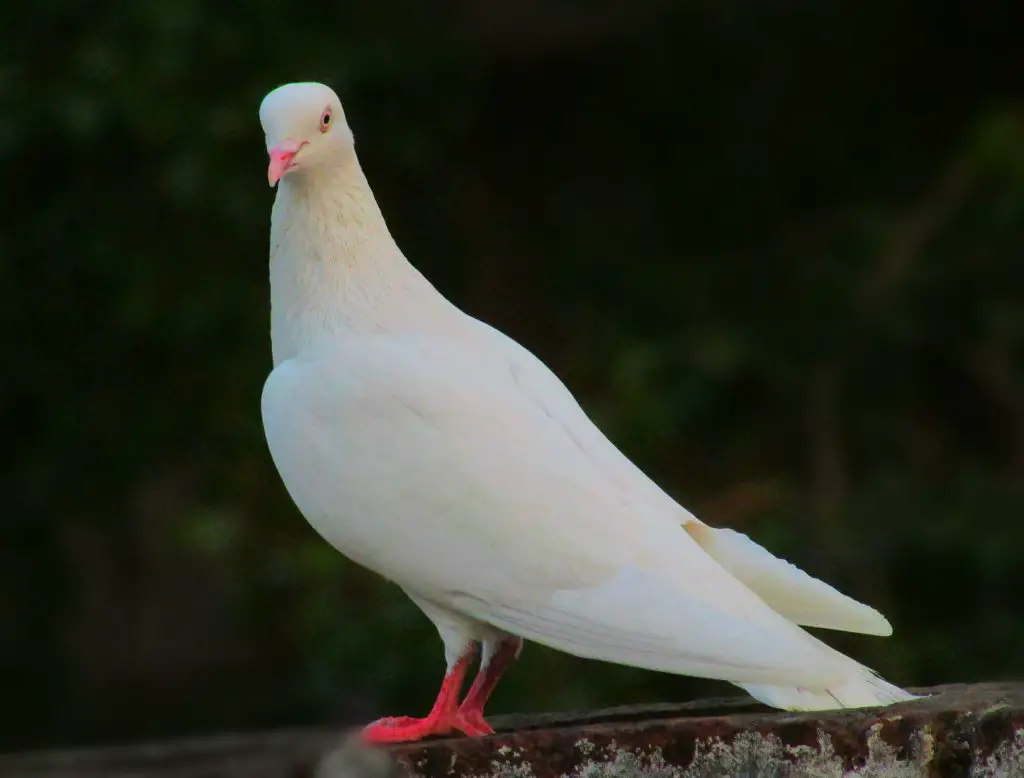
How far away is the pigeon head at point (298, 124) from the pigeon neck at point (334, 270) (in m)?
0.12

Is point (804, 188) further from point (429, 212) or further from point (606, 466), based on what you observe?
point (606, 466)

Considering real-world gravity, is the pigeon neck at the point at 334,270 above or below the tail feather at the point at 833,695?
above

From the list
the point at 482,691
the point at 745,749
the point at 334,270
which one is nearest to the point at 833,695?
the point at 745,749

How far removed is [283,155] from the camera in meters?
4.19

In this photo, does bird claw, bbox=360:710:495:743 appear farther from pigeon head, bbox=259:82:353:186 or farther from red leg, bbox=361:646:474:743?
pigeon head, bbox=259:82:353:186

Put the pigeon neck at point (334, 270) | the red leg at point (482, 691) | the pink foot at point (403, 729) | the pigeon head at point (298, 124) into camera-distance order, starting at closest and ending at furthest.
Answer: the pink foot at point (403, 729), the red leg at point (482, 691), the pigeon head at point (298, 124), the pigeon neck at point (334, 270)

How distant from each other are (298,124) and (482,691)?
1315 mm

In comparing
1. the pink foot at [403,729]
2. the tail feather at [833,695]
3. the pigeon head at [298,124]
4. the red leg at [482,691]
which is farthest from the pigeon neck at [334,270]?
the tail feather at [833,695]

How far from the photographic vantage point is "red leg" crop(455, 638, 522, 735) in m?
4.10

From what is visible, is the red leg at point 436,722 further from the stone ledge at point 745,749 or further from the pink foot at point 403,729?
the stone ledge at point 745,749

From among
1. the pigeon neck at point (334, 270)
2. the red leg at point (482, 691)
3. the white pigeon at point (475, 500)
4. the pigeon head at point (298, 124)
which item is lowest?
the red leg at point (482, 691)

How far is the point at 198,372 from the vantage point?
9.04m

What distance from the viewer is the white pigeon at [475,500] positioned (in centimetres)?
392

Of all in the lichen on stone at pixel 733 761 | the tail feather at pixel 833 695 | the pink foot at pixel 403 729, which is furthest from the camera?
the pink foot at pixel 403 729
